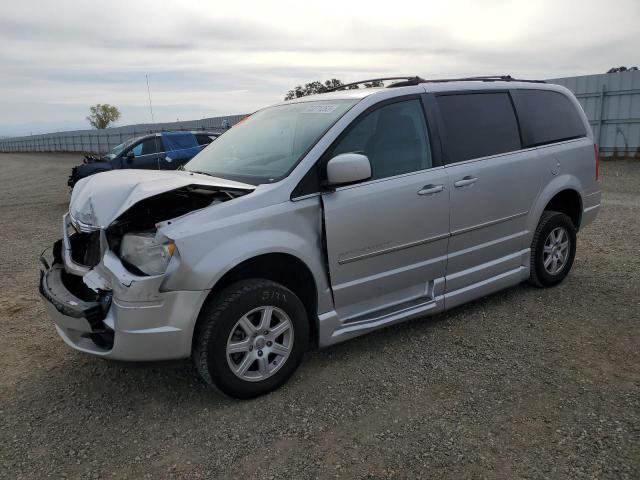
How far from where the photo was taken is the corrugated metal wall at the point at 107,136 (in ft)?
107

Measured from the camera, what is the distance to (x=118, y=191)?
3.13 metres

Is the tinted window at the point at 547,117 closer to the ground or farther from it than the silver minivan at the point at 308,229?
farther from it

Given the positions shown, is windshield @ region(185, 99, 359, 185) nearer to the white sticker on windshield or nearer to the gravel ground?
the white sticker on windshield

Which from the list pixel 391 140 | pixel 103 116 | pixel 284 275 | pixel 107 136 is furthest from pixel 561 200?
pixel 103 116

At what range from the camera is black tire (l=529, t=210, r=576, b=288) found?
15.2ft

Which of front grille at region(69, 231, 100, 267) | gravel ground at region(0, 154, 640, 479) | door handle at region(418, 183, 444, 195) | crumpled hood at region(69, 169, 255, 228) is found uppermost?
crumpled hood at region(69, 169, 255, 228)

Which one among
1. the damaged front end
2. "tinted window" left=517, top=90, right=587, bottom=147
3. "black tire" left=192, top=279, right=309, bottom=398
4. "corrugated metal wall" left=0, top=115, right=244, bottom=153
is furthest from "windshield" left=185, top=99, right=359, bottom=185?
"corrugated metal wall" left=0, top=115, right=244, bottom=153

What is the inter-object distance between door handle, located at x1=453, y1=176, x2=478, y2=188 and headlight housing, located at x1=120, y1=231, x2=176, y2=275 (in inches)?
84.0

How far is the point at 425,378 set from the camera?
336cm

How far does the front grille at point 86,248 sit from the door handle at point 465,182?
249 cm

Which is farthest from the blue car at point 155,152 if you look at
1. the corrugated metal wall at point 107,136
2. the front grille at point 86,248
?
the corrugated metal wall at point 107,136

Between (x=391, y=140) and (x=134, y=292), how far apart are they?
1993 mm

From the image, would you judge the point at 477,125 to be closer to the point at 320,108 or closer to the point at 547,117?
the point at 547,117

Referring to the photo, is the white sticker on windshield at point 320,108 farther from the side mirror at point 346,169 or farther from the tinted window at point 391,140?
the side mirror at point 346,169
